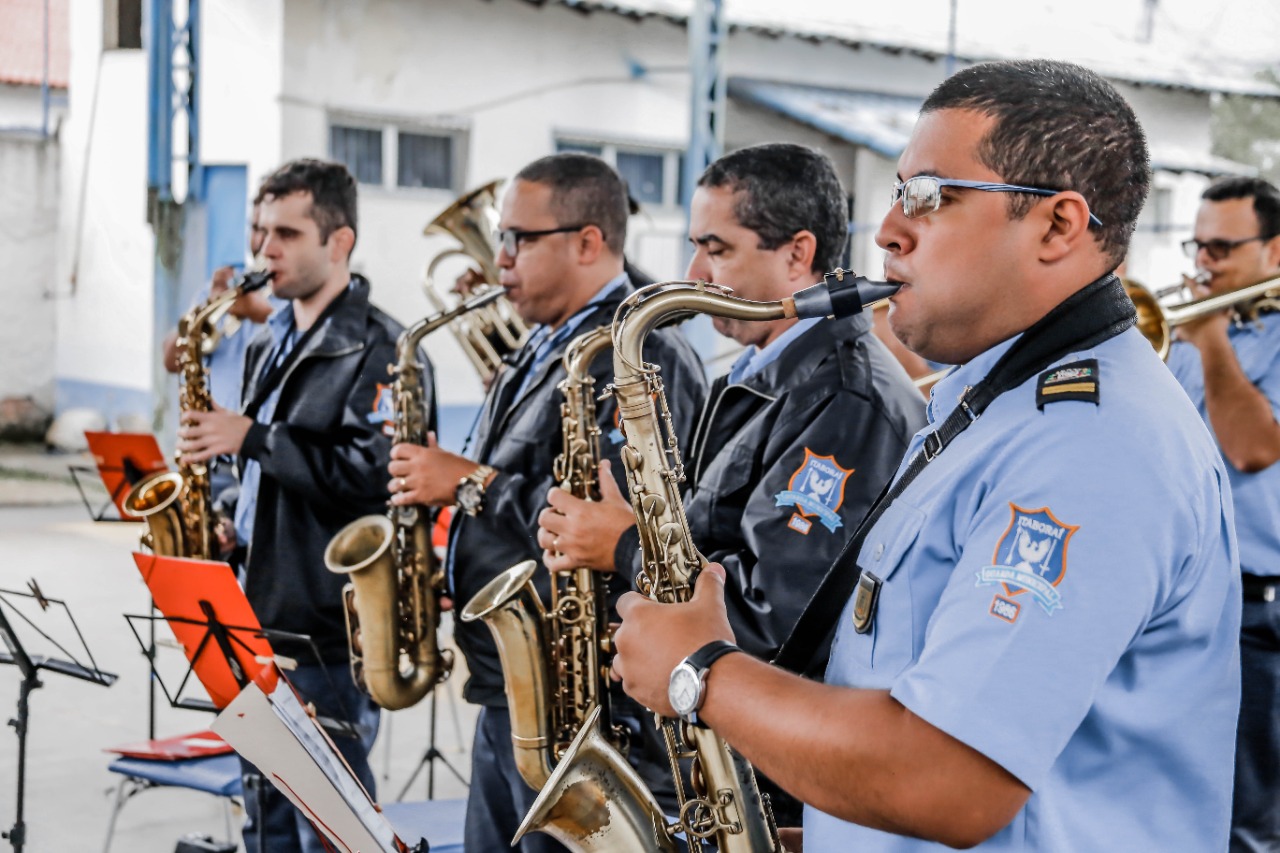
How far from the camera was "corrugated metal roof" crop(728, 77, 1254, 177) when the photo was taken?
12531mm

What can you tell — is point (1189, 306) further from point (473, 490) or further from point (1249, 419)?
point (473, 490)

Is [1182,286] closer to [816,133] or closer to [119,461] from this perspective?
[119,461]

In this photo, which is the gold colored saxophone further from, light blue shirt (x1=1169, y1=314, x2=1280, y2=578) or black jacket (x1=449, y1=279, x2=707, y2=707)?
light blue shirt (x1=1169, y1=314, x2=1280, y2=578)

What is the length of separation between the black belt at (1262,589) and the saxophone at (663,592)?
6.51ft

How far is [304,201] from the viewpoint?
4496mm

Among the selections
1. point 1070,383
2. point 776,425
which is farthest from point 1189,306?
point 1070,383

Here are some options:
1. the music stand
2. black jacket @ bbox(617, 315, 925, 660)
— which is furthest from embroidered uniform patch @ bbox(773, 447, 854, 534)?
the music stand

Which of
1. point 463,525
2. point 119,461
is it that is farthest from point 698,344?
point 463,525

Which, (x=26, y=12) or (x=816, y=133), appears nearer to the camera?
(x=816, y=133)

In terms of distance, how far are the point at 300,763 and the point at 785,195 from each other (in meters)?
1.60

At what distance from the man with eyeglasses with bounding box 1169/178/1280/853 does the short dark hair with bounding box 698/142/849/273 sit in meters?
1.52

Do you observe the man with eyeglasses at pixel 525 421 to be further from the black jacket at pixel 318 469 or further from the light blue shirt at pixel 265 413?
the light blue shirt at pixel 265 413

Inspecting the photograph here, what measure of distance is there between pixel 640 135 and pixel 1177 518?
11742 mm

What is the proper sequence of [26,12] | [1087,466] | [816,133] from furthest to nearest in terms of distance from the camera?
[26,12]
[816,133]
[1087,466]
